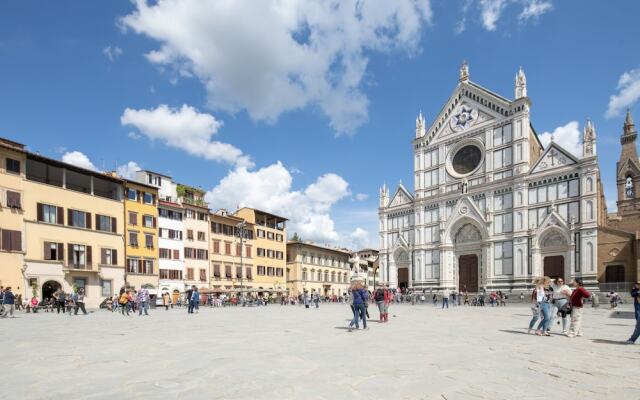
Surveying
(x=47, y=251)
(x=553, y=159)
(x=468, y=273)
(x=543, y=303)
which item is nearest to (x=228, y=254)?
(x=47, y=251)

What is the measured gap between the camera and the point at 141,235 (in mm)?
43469

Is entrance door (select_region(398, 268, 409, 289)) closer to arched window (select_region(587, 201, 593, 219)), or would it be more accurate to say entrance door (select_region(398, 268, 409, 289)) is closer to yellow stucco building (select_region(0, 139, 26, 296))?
arched window (select_region(587, 201, 593, 219))

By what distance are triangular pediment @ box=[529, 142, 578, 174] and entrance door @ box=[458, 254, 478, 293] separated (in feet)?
39.7

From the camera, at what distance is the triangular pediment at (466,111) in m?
48.9

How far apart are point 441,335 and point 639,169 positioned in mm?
74393

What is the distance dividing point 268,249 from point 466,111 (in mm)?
32889

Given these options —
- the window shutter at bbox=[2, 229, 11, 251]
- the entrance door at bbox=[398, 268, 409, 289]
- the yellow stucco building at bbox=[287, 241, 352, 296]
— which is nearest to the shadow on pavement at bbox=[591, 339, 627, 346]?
the window shutter at bbox=[2, 229, 11, 251]

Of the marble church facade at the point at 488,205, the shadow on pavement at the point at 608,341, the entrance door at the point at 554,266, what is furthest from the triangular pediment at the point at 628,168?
the shadow on pavement at the point at 608,341

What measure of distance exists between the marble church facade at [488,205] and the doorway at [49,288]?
126ft

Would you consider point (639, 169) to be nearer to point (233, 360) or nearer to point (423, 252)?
point (423, 252)

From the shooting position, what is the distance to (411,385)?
6.55 metres

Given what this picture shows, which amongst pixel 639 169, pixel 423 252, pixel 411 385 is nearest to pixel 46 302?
pixel 411 385

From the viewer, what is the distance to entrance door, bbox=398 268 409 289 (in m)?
55.6

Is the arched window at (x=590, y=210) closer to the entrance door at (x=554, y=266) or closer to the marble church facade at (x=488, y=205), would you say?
the marble church facade at (x=488, y=205)
